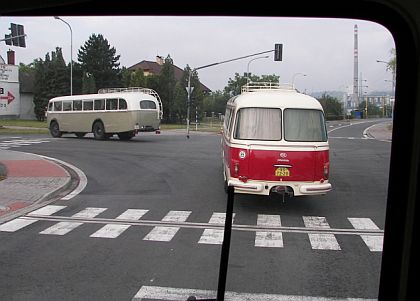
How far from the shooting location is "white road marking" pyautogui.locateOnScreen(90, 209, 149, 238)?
7859 millimetres

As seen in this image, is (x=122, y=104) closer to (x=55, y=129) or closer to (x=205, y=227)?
(x=55, y=129)

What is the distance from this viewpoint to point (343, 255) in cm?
662

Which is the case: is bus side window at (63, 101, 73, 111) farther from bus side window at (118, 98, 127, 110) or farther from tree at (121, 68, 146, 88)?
tree at (121, 68, 146, 88)

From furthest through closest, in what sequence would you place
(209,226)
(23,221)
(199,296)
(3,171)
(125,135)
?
(125,135) → (3,171) → (23,221) → (209,226) → (199,296)

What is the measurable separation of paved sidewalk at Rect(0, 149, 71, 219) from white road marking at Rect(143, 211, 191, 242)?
10.0ft

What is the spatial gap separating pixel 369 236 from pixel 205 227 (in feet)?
8.62

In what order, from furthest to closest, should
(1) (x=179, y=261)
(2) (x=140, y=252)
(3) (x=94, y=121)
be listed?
(3) (x=94, y=121) < (2) (x=140, y=252) < (1) (x=179, y=261)

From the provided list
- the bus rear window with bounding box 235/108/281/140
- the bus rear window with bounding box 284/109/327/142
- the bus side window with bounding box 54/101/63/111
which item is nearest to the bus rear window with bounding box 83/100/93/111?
the bus side window with bounding box 54/101/63/111

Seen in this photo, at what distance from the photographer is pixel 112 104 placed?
28.1 metres

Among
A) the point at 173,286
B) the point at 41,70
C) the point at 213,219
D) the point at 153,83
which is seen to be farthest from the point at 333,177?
the point at 41,70

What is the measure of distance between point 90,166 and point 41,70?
62.0 feet

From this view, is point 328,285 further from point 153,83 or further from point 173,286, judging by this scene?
point 153,83

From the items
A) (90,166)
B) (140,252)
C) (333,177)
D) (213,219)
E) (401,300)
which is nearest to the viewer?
(401,300)

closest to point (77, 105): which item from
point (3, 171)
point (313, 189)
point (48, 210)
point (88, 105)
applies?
point (88, 105)
